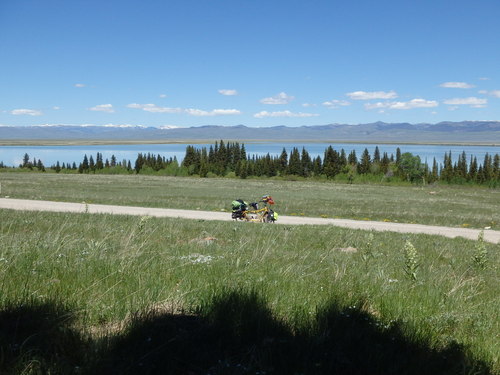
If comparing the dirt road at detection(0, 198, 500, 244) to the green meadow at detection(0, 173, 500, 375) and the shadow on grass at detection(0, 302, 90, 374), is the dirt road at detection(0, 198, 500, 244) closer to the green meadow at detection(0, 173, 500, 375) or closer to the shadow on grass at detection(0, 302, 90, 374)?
the green meadow at detection(0, 173, 500, 375)

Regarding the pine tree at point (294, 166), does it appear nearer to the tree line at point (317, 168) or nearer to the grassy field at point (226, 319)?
the tree line at point (317, 168)

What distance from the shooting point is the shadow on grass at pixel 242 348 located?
3016 mm

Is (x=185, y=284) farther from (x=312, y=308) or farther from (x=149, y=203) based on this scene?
(x=149, y=203)

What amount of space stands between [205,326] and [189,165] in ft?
334

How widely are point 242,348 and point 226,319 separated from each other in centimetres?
42

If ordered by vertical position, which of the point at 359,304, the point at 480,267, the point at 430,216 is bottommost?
the point at 430,216

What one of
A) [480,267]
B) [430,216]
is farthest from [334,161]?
[480,267]

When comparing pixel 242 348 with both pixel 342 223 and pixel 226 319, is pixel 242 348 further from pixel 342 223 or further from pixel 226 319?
pixel 342 223

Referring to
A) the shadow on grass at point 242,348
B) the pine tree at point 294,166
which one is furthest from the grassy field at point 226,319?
the pine tree at point 294,166

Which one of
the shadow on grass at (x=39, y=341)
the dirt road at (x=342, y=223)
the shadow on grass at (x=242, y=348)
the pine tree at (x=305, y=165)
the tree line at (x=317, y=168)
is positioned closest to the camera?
the shadow on grass at (x=39, y=341)

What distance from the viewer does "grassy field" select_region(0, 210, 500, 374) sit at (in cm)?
310

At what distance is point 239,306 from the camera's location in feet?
12.8

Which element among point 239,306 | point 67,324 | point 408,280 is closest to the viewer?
point 67,324

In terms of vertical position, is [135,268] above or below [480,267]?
above
